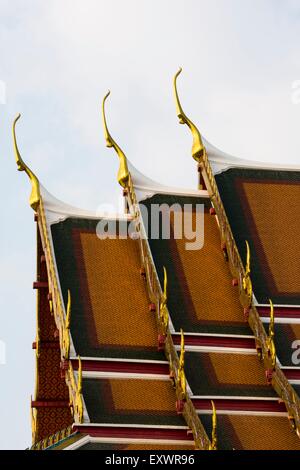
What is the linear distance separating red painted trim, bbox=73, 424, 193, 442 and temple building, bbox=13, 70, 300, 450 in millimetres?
23

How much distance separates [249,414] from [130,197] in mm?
7915

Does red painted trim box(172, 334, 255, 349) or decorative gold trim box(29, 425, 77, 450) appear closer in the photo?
decorative gold trim box(29, 425, 77, 450)

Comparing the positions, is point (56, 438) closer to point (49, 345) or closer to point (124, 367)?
point (124, 367)

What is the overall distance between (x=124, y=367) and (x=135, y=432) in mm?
2447

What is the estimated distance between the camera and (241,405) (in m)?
46.4

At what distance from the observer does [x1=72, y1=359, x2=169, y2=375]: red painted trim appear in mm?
46812

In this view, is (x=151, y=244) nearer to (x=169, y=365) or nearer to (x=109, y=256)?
(x=109, y=256)

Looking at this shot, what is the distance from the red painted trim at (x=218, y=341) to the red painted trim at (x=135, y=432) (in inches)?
127

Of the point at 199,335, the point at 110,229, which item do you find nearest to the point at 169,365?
the point at 199,335

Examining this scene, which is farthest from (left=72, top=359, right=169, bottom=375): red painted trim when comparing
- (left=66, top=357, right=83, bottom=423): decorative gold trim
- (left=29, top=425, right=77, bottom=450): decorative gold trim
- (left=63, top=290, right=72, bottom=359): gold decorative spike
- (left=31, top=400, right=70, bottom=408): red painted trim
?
(left=31, top=400, right=70, bottom=408): red painted trim

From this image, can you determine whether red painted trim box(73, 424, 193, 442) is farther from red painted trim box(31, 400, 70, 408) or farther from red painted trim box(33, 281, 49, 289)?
red painted trim box(33, 281, 49, 289)

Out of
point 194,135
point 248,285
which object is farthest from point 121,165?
point 248,285

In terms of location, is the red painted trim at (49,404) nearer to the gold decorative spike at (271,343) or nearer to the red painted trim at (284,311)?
the red painted trim at (284,311)

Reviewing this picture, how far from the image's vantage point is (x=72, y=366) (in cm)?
4650
